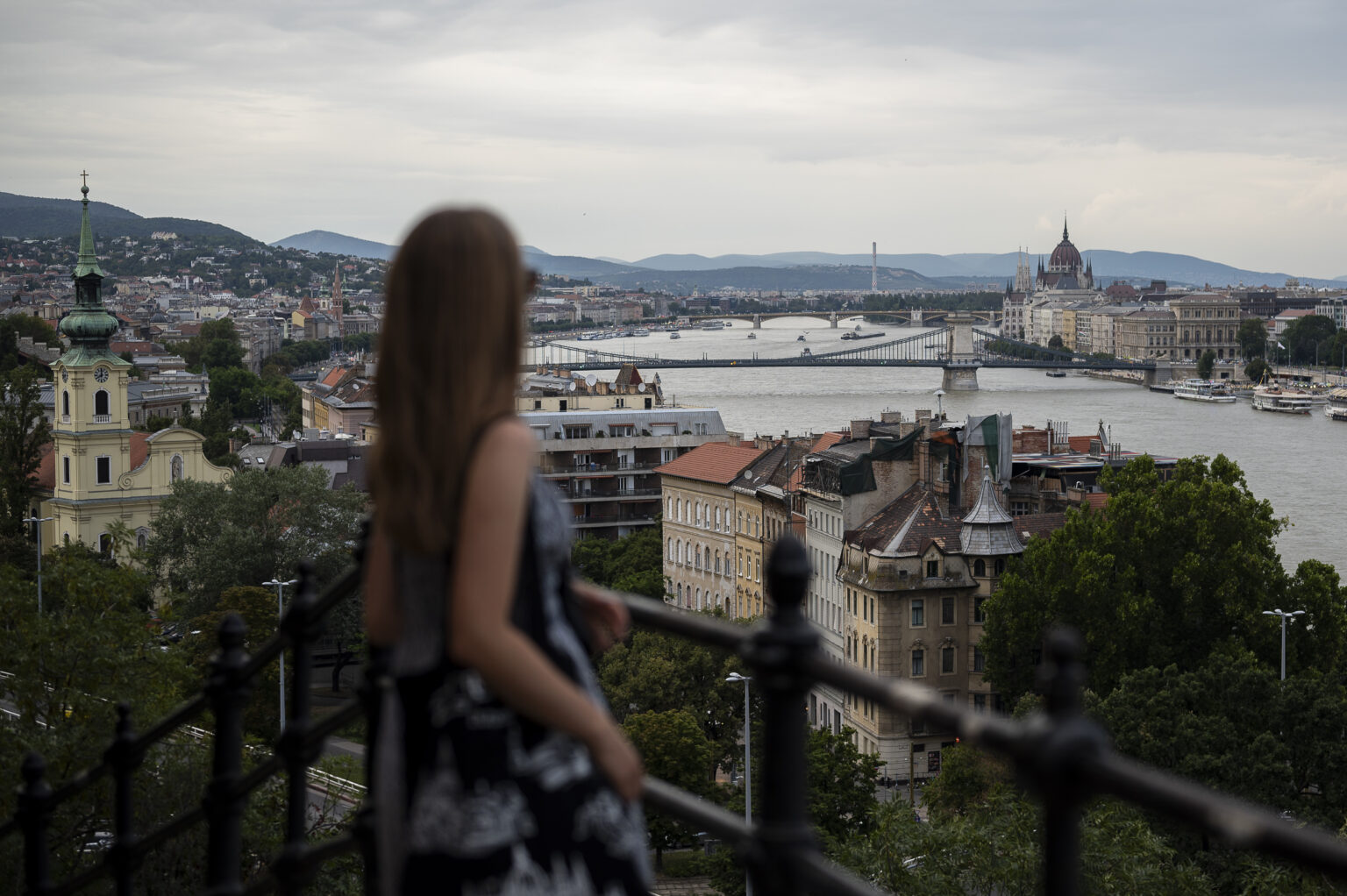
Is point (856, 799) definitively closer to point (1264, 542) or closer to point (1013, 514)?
point (1264, 542)

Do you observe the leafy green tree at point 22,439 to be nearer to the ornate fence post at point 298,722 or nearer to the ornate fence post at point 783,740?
the ornate fence post at point 298,722

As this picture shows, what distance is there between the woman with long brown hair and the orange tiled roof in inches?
1502

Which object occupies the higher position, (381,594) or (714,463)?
(381,594)

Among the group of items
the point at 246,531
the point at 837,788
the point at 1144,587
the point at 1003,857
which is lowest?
the point at 837,788

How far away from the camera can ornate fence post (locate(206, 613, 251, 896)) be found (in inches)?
114

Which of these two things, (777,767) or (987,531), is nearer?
(777,767)

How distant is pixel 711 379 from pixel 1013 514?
2538 inches

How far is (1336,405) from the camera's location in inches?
3524

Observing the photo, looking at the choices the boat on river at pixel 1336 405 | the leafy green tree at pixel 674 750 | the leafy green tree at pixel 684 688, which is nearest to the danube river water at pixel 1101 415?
the boat on river at pixel 1336 405

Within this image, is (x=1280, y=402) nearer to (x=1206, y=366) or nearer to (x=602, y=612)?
(x=1206, y=366)

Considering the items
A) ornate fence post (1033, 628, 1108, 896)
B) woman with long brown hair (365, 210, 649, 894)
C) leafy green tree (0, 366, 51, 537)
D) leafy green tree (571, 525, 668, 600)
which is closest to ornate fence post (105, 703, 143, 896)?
woman with long brown hair (365, 210, 649, 894)

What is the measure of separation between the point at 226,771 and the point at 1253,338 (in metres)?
133

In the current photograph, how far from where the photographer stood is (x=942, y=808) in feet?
74.5

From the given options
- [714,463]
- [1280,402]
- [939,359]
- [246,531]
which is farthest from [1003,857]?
[939,359]
